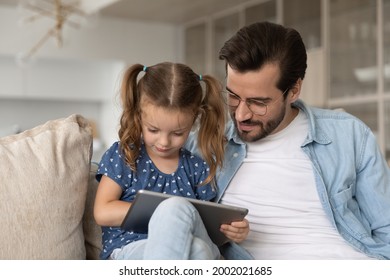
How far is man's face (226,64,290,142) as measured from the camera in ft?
6.05

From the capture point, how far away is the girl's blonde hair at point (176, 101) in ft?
5.70

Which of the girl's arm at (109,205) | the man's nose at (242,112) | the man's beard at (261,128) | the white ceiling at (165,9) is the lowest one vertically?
the girl's arm at (109,205)

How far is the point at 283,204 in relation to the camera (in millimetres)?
1848

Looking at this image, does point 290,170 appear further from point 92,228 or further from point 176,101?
point 92,228

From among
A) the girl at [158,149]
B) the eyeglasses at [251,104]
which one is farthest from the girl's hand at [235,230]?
the eyeglasses at [251,104]

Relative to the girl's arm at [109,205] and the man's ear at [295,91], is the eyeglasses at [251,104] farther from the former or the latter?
the girl's arm at [109,205]

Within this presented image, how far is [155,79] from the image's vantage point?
177cm

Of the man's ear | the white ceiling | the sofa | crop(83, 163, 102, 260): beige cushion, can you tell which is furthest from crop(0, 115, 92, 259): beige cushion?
the white ceiling

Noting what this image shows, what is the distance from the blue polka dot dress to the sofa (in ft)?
0.24

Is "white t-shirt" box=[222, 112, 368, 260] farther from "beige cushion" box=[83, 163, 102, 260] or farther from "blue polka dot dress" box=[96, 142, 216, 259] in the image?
"beige cushion" box=[83, 163, 102, 260]

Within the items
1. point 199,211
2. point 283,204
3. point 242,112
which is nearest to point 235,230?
point 199,211

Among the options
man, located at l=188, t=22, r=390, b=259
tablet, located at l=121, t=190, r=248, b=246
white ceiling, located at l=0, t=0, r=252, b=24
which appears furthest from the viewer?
white ceiling, located at l=0, t=0, r=252, b=24

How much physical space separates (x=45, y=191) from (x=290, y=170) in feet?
2.44
